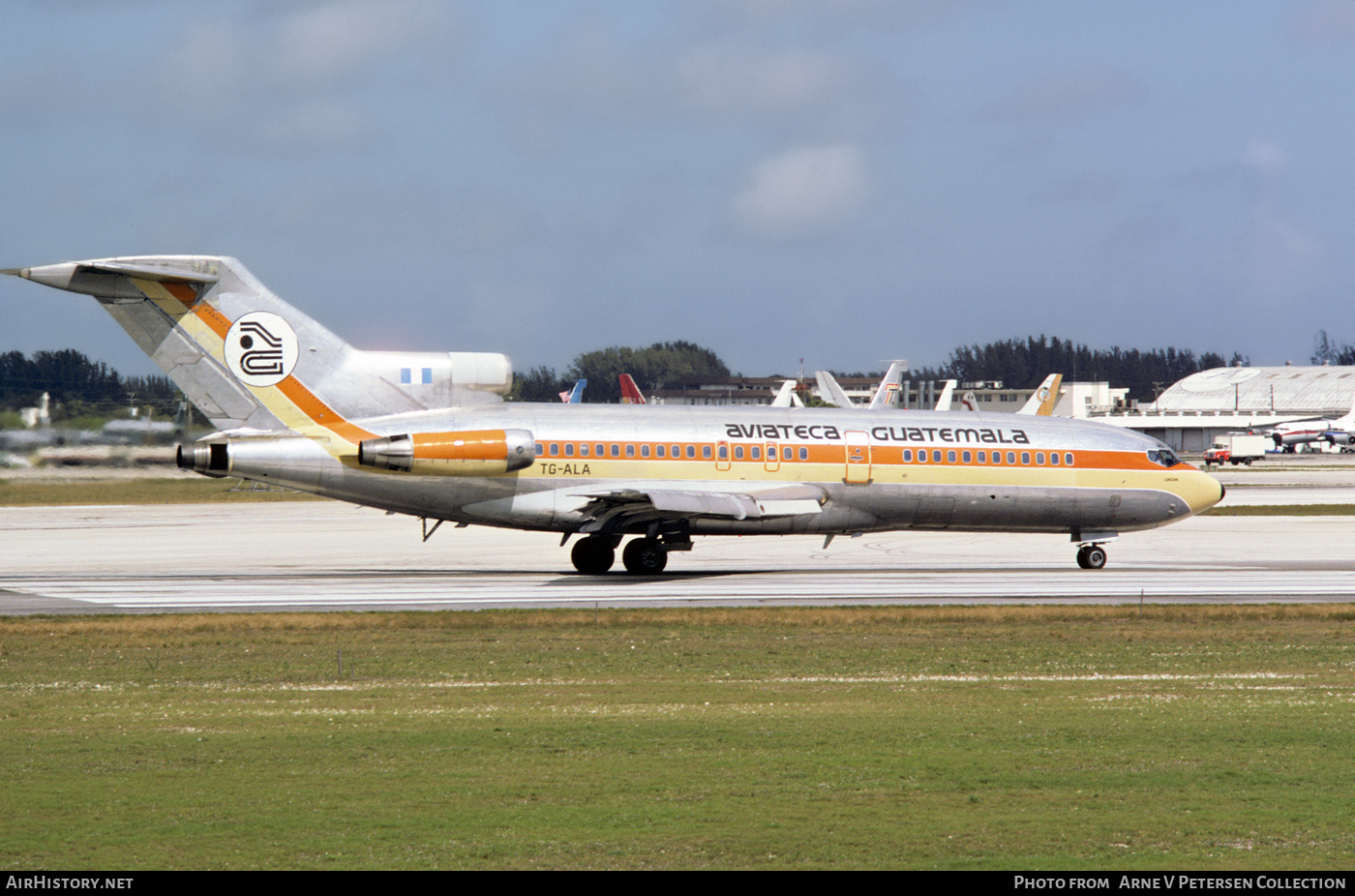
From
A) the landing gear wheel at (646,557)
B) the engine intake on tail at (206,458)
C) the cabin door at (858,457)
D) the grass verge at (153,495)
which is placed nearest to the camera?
the engine intake on tail at (206,458)

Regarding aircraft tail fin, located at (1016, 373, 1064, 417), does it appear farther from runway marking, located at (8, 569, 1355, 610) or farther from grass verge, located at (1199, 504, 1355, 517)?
runway marking, located at (8, 569, 1355, 610)

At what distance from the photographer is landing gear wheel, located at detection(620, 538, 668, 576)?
32594mm

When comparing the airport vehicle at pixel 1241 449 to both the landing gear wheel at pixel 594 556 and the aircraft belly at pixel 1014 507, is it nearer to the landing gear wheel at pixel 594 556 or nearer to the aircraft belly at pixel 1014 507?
the aircraft belly at pixel 1014 507

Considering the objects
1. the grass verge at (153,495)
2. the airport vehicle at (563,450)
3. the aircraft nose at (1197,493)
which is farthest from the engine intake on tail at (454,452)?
the aircraft nose at (1197,493)

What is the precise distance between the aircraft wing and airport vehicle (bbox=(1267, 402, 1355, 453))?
119 metres

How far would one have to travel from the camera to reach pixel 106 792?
1045 cm

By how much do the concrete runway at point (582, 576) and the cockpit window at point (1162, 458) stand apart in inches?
112

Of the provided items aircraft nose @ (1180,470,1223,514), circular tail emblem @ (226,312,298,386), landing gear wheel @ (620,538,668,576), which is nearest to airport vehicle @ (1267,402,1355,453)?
aircraft nose @ (1180,470,1223,514)

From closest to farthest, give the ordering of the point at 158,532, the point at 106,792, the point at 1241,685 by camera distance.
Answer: the point at 106,792, the point at 1241,685, the point at 158,532

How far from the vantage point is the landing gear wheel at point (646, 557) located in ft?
107

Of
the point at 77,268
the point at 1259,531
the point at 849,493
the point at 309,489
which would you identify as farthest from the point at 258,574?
the point at 1259,531

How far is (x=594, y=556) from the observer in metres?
33.2

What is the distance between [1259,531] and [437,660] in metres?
38.6

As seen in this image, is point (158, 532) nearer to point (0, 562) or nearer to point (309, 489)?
point (0, 562)
